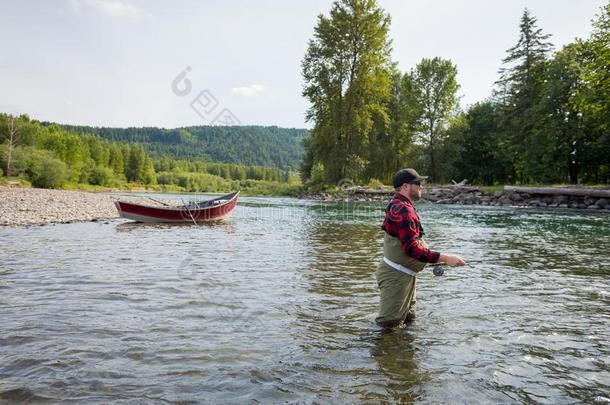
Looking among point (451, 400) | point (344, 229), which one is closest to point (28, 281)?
point (451, 400)

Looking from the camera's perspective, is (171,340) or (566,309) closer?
(171,340)

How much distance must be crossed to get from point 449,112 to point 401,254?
52.4m

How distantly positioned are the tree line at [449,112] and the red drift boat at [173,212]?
26718mm

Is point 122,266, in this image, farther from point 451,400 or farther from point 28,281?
point 451,400

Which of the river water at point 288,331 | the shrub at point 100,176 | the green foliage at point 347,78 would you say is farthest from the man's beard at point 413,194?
the shrub at point 100,176

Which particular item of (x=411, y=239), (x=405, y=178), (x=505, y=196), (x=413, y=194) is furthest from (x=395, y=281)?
(x=505, y=196)

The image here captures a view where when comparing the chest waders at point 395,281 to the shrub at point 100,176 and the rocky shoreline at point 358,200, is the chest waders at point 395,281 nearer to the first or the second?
the rocky shoreline at point 358,200

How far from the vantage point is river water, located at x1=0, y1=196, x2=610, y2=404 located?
385 centimetres

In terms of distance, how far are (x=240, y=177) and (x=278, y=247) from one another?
18125 centimetres

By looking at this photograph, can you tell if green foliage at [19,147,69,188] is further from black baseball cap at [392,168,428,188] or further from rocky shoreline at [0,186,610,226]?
black baseball cap at [392,168,428,188]

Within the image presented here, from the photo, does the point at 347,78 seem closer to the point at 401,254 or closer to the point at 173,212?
the point at 173,212

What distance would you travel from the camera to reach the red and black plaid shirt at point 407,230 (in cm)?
498

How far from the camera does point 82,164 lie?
97.4 metres

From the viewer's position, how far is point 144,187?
13000 cm
